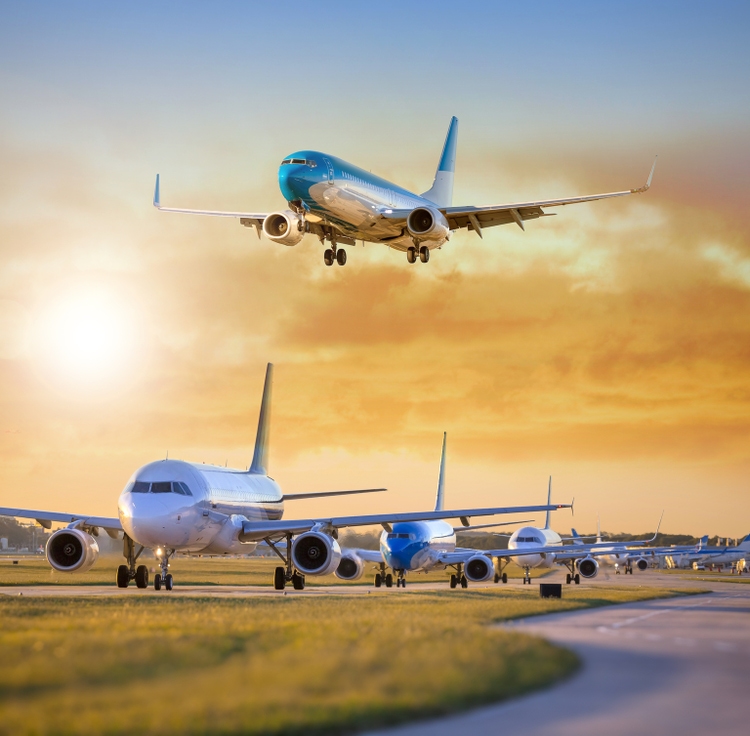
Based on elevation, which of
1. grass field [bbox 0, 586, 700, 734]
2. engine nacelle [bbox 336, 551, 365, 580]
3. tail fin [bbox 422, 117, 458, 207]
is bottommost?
engine nacelle [bbox 336, 551, 365, 580]

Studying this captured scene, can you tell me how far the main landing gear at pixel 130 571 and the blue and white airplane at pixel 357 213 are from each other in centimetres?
1334

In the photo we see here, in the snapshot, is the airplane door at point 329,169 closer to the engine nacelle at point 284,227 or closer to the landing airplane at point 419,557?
the engine nacelle at point 284,227

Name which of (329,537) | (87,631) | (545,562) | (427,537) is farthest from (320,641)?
(545,562)

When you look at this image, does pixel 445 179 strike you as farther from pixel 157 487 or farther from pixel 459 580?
pixel 157 487

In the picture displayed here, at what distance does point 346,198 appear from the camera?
36188mm

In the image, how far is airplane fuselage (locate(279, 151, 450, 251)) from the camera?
35344mm

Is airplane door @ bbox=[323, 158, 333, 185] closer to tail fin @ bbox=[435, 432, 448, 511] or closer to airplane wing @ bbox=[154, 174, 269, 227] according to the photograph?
airplane wing @ bbox=[154, 174, 269, 227]

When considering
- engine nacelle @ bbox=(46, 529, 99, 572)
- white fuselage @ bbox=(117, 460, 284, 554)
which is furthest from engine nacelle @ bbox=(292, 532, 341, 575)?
engine nacelle @ bbox=(46, 529, 99, 572)

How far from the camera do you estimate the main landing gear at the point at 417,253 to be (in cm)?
3981

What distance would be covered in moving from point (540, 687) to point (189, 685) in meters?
3.49

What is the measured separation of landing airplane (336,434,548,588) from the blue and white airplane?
1565cm

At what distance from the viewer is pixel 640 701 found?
9.42 m

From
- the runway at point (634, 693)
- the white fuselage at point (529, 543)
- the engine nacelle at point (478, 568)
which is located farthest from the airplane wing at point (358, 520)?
the white fuselage at point (529, 543)

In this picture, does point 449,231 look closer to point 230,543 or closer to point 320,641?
point 230,543
